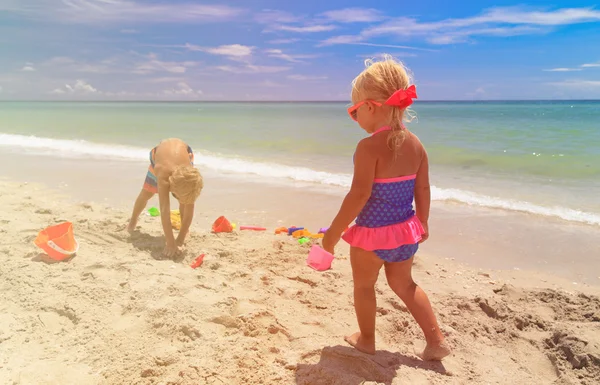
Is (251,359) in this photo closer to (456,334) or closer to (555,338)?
(456,334)

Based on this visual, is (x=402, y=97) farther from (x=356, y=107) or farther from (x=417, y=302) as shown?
(x=417, y=302)

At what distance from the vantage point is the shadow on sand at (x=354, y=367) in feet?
7.49

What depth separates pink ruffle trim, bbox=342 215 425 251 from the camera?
7.82 ft

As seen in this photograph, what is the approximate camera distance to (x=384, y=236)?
239 centimetres

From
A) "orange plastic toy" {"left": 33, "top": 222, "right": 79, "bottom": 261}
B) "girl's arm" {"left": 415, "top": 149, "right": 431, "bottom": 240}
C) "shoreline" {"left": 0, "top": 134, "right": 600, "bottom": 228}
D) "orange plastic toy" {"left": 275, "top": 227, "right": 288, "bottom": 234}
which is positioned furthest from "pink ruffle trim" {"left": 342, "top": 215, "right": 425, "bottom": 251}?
"shoreline" {"left": 0, "top": 134, "right": 600, "bottom": 228}

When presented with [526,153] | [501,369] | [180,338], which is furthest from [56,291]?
[526,153]

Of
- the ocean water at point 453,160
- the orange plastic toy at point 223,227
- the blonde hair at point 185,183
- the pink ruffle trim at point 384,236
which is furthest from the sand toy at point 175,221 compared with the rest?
the pink ruffle trim at point 384,236

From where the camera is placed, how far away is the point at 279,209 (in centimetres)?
619

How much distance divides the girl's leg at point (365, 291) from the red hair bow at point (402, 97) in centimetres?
A: 80

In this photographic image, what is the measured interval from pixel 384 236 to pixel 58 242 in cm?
284

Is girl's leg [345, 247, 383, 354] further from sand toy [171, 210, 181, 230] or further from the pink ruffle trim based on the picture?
sand toy [171, 210, 181, 230]

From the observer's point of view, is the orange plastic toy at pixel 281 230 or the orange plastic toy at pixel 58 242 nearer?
the orange plastic toy at pixel 58 242

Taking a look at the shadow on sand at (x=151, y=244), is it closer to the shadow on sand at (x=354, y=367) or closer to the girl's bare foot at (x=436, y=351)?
the shadow on sand at (x=354, y=367)

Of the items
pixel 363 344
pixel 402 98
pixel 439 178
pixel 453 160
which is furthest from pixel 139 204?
pixel 453 160
